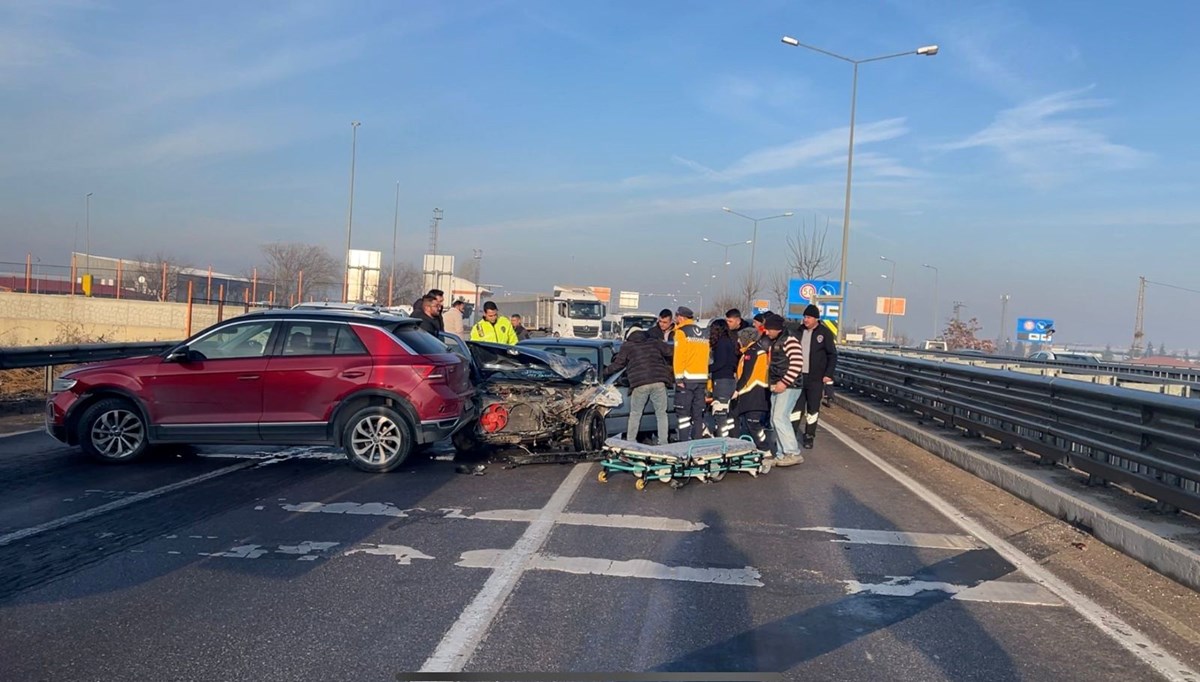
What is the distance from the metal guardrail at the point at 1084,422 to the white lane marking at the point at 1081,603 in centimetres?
135

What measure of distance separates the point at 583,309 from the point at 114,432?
37.1 metres

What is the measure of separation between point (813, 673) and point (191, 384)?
7504mm

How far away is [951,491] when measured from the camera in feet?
34.0

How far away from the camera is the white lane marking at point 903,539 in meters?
7.63

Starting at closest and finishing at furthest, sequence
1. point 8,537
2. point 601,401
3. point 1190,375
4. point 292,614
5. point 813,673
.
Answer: point 813,673
point 292,614
point 8,537
point 601,401
point 1190,375

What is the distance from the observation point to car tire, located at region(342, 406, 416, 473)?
999 centimetres

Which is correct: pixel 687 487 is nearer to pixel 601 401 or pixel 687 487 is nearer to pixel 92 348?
pixel 601 401

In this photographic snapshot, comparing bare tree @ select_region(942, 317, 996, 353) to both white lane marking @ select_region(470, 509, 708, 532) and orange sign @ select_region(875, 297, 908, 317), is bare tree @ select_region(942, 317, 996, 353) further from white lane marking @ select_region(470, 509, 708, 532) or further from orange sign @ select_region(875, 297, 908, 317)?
white lane marking @ select_region(470, 509, 708, 532)

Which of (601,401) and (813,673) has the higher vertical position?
(601,401)

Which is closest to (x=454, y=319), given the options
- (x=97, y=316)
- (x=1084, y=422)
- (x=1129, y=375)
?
(x=1084, y=422)

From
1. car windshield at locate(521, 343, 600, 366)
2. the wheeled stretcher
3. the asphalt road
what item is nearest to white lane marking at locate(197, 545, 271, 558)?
the asphalt road

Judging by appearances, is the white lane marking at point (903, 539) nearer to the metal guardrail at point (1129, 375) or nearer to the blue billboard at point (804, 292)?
the metal guardrail at point (1129, 375)

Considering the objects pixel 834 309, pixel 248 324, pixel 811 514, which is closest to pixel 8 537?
pixel 248 324

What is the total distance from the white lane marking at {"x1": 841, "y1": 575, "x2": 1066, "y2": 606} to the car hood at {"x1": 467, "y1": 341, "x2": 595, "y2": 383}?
213 inches
